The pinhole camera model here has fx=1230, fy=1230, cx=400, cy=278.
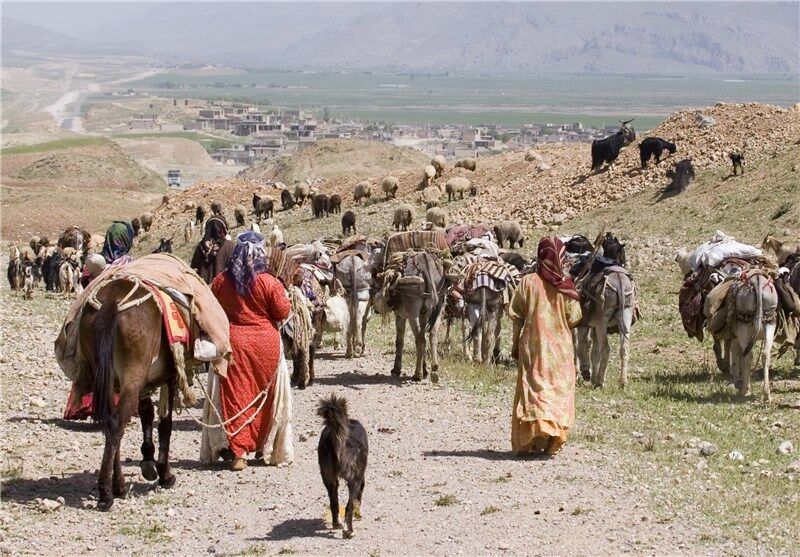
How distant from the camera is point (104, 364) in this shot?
353 inches

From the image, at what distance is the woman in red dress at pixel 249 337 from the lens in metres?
10.6

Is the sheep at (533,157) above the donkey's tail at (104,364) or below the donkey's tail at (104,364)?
below

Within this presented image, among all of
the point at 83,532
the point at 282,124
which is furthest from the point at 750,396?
the point at 282,124

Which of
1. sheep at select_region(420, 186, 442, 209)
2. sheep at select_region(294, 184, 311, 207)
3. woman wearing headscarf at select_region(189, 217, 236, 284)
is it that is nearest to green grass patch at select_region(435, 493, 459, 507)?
woman wearing headscarf at select_region(189, 217, 236, 284)

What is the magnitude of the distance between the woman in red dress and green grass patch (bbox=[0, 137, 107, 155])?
3073 inches

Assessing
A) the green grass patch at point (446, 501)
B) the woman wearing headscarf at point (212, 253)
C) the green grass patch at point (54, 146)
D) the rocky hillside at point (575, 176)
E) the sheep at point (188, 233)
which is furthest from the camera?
the green grass patch at point (54, 146)

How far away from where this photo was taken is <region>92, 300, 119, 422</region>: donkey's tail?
29.5ft

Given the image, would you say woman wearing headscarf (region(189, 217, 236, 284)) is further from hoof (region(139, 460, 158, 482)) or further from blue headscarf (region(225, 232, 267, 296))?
hoof (region(139, 460, 158, 482))

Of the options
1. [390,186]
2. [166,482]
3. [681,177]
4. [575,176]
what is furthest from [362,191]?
[166,482]

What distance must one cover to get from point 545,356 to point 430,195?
30255 mm

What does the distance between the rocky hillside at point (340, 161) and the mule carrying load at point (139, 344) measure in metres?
62.3

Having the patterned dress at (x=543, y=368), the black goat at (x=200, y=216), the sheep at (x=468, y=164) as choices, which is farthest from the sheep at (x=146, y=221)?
the patterned dress at (x=543, y=368)

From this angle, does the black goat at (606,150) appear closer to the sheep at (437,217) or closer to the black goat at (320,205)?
the sheep at (437,217)

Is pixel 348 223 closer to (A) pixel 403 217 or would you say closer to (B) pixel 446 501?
(A) pixel 403 217
